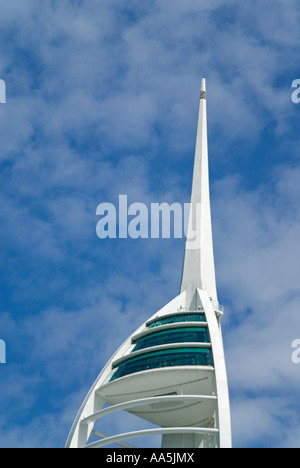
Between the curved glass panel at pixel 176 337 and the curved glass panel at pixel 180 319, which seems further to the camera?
the curved glass panel at pixel 180 319

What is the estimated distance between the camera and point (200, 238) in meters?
81.7

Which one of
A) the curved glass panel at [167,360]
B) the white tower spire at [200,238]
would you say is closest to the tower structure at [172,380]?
the curved glass panel at [167,360]

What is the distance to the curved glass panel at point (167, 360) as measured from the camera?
60.6 metres

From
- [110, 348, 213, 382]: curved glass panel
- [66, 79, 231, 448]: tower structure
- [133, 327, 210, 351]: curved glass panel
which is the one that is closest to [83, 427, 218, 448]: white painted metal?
[66, 79, 231, 448]: tower structure

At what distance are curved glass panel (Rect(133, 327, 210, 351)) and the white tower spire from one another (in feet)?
35.8

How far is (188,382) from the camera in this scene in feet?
199

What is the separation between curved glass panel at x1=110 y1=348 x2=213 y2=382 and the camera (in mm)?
60625

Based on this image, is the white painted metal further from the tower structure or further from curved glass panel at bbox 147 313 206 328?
curved glass panel at bbox 147 313 206 328

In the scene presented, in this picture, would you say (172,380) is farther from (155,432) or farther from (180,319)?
(180,319)

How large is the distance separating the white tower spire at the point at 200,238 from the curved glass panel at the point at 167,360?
1443cm

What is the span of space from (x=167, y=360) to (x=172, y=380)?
2.14m

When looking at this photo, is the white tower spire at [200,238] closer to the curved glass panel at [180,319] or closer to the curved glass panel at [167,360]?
the curved glass panel at [180,319]
